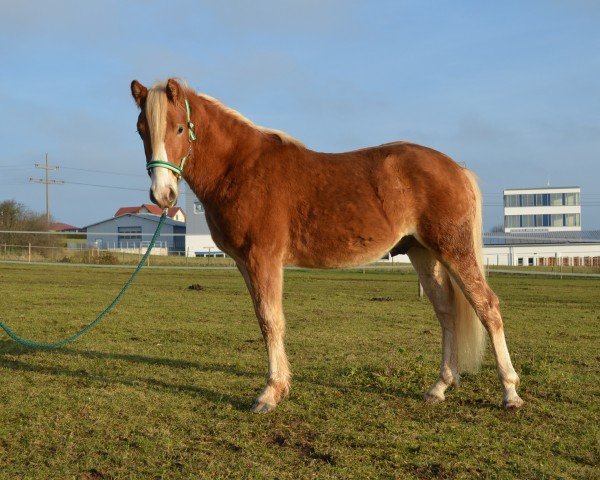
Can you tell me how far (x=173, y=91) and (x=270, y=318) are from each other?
1971mm

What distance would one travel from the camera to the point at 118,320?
10461mm

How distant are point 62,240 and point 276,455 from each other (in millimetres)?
44604

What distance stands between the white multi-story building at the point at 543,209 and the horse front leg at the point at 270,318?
7780cm

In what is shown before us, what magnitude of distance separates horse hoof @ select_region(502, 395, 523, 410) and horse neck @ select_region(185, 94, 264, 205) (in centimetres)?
292

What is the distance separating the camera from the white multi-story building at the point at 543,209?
7956 cm

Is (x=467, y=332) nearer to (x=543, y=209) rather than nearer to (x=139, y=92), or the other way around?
(x=139, y=92)

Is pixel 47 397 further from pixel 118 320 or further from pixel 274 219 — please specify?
pixel 118 320

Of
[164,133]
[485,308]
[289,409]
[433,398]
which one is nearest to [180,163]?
[164,133]

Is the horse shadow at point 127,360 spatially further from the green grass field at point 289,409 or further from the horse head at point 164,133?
the horse head at point 164,133

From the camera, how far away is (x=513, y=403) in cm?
494

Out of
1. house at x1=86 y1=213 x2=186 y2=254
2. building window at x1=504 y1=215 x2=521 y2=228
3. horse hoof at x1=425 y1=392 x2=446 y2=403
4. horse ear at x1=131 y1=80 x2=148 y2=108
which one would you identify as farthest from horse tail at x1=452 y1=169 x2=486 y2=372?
building window at x1=504 y1=215 x2=521 y2=228

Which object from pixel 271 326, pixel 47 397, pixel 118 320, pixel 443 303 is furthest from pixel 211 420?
pixel 118 320

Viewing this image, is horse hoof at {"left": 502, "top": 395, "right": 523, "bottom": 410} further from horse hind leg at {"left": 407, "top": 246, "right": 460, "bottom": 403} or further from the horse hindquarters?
horse hind leg at {"left": 407, "top": 246, "right": 460, "bottom": 403}

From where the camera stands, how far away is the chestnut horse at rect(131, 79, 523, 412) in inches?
195
